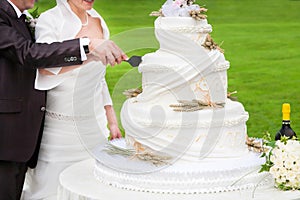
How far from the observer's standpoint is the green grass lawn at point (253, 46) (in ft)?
31.9

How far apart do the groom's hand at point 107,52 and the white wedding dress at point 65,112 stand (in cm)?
18

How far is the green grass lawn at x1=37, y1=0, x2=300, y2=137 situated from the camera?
9.73 m

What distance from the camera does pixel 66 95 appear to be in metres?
4.43

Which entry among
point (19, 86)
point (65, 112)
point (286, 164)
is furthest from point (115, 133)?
point (286, 164)

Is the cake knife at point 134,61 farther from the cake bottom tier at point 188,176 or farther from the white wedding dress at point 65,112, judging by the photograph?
the cake bottom tier at point 188,176

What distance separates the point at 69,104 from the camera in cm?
445

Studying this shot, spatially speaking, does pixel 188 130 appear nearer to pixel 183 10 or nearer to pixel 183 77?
pixel 183 77

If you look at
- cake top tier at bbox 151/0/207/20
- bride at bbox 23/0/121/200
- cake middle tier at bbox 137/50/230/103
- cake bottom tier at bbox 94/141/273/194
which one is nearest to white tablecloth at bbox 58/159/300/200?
cake bottom tier at bbox 94/141/273/194

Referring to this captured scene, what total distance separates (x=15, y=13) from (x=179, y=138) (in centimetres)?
122

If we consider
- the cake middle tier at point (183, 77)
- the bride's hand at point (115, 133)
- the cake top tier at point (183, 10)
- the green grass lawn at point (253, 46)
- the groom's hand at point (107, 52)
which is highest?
the cake top tier at point (183, 10)

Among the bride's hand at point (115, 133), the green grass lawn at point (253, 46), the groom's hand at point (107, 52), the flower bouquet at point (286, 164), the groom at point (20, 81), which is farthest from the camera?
the green grass lawn at point (253, 46)

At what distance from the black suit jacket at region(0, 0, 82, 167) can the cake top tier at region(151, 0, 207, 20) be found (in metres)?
0.50

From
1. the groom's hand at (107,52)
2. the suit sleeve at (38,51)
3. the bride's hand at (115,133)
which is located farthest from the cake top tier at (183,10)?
the bride's hand at (115,133)

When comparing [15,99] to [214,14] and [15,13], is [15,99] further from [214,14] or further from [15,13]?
[214,14]
